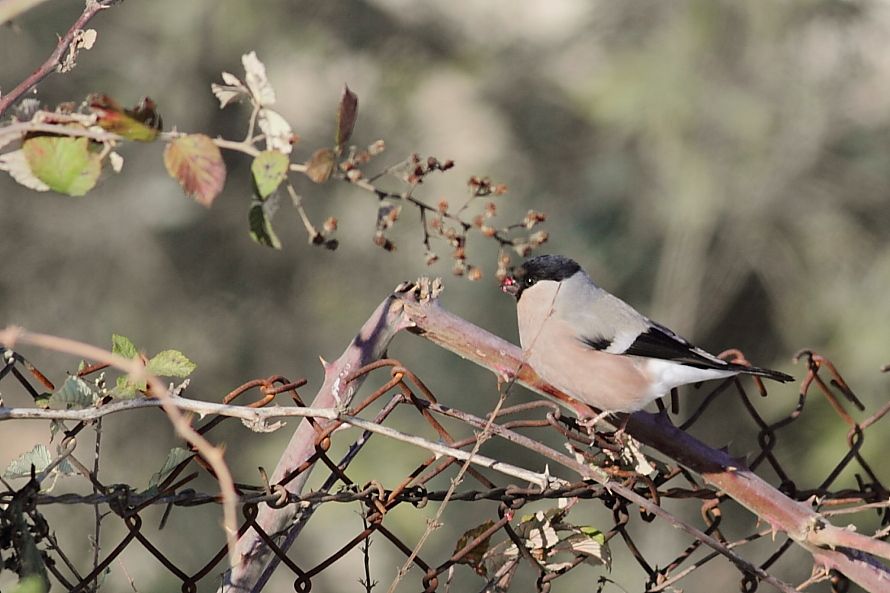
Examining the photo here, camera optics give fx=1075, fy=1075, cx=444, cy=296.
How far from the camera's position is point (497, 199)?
4828 mm

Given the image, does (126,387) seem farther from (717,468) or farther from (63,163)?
(717,468)

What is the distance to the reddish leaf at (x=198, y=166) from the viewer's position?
1247mm

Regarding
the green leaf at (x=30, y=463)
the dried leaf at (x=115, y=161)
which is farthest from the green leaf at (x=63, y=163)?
the green leaf at (x=30, y=463)

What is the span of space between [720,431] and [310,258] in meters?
2.03

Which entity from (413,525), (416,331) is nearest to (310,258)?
(413,525)

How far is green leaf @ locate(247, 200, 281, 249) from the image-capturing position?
4.17 feet

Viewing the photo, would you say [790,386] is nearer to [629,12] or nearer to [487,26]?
[629,12]

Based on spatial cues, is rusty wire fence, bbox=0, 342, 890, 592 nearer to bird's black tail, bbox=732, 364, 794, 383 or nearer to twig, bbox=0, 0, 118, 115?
bird's black tail, bbox=732, 364, 794, 383

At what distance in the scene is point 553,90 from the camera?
5035 mm

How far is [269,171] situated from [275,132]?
64mm

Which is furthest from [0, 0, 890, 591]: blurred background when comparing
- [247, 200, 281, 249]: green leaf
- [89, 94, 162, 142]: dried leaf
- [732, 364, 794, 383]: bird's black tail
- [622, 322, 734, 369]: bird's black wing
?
[89, 94, 162, 142]: dried leaf

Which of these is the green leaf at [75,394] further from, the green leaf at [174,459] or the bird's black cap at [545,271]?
the bird's black cap at [545,271]

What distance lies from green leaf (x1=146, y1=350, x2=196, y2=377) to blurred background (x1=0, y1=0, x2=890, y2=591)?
291 cm

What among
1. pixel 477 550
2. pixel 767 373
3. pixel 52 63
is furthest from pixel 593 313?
pixel 52 63
